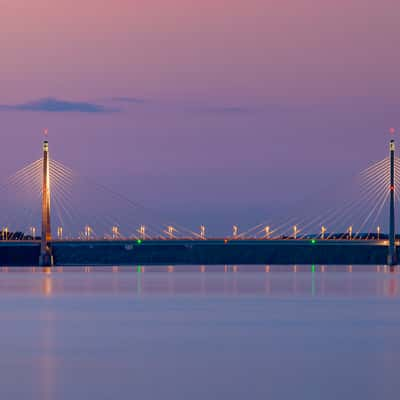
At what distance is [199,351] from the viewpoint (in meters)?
20.5

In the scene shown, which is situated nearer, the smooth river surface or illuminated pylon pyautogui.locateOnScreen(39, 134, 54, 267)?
the smooth river surface

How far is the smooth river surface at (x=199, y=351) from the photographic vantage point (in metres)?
15.7

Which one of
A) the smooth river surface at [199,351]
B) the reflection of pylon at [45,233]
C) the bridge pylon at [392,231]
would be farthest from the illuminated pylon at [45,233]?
the smooth river surface at [199,351]

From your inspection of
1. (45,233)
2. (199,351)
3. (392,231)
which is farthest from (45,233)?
(199,351)

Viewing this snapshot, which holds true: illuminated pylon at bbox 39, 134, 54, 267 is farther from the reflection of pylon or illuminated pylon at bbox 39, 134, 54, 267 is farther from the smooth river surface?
the smooth river surface

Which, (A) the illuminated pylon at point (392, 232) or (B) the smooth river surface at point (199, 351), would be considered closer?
(B) the smooth river surface at point (199, 351)

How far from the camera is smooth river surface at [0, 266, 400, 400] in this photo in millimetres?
15656

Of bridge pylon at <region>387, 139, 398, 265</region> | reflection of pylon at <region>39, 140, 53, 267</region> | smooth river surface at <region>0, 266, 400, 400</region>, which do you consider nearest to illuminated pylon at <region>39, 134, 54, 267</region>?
A: reflection of pylon at <region>39, 140, 53, 267</region>

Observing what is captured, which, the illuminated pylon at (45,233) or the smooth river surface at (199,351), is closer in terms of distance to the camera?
the smooth river surface at (199,351)

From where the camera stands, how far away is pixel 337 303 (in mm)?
38562

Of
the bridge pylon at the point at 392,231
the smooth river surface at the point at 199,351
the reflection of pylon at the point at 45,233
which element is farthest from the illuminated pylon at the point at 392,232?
the smooth river surface at the point at 199,351

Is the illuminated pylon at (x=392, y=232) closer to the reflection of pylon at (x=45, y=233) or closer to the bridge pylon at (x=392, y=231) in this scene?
the bridge pylon at (x=392, y=231)

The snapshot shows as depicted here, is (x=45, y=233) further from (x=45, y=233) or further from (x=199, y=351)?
(x=199, y=351)

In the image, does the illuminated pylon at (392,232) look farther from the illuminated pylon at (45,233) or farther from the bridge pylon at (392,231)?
the illuminated pylon at (45,233)
